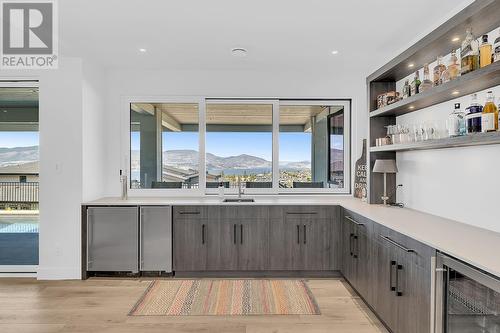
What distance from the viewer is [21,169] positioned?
155 inches

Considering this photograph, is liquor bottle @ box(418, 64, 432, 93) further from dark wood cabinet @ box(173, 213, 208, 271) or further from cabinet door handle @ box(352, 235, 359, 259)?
dark wood cabinet @ box(173, 213, 208, 271)

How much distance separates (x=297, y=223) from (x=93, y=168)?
2659mm

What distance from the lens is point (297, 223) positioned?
3857mm

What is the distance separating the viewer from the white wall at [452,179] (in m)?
2.35

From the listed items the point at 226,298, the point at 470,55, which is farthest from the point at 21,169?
the point at 470,55

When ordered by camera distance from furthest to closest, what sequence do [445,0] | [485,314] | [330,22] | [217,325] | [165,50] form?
1. [165,50]
2. [330,22]
3. [217,325]
4. [445,0]
5. [485,314]

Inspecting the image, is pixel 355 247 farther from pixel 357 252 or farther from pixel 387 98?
pixel 387 98

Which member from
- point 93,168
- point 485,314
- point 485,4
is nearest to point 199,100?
point 93,168


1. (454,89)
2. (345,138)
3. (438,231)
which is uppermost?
(454,89)

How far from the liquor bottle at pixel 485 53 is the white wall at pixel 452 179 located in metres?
0.31

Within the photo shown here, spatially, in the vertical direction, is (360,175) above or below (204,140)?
below

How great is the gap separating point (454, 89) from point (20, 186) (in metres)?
4.66

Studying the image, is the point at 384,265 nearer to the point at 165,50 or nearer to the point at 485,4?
the point at 485,4

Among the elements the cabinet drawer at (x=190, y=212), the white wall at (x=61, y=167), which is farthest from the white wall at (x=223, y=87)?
the cabinet drawer at (x=190, y=212)
